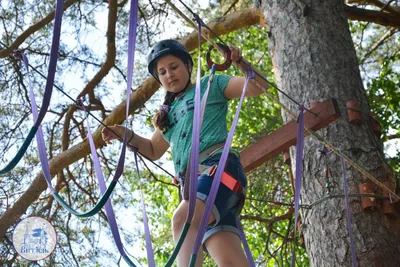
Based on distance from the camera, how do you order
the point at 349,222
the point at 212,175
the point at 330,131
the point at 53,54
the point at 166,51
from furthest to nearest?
1. the point at 330,131
2. the point at 349,222
3. the point at 166,51
4. the point at 212,175
5. the point at 53,54

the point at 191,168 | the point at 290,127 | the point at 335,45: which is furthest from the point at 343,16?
the point at 191,168

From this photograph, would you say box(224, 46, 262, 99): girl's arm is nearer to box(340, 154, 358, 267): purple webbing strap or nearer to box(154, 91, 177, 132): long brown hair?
box(154, 91, 177, 132): long brown hair

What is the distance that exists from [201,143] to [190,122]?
0.27 ft

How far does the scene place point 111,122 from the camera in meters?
3.70

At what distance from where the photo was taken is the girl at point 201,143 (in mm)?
1878

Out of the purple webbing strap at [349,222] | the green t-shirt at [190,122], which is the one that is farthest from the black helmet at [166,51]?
the purple webbing strap at [349,222]

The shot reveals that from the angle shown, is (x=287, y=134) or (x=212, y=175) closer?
(x=212, y=175)

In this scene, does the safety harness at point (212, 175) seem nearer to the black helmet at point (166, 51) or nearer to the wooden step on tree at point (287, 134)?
the black helmet at point (166, 51)

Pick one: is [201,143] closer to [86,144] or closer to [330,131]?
[330,131]

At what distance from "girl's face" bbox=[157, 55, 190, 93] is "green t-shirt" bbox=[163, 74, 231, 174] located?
4 centimetres

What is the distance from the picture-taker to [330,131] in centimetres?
272

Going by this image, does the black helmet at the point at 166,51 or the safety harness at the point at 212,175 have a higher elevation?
the black helmet at the point at 166,51

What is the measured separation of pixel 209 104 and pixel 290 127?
1.95 feet

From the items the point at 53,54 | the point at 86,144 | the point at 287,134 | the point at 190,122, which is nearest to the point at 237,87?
the point at 190,122
